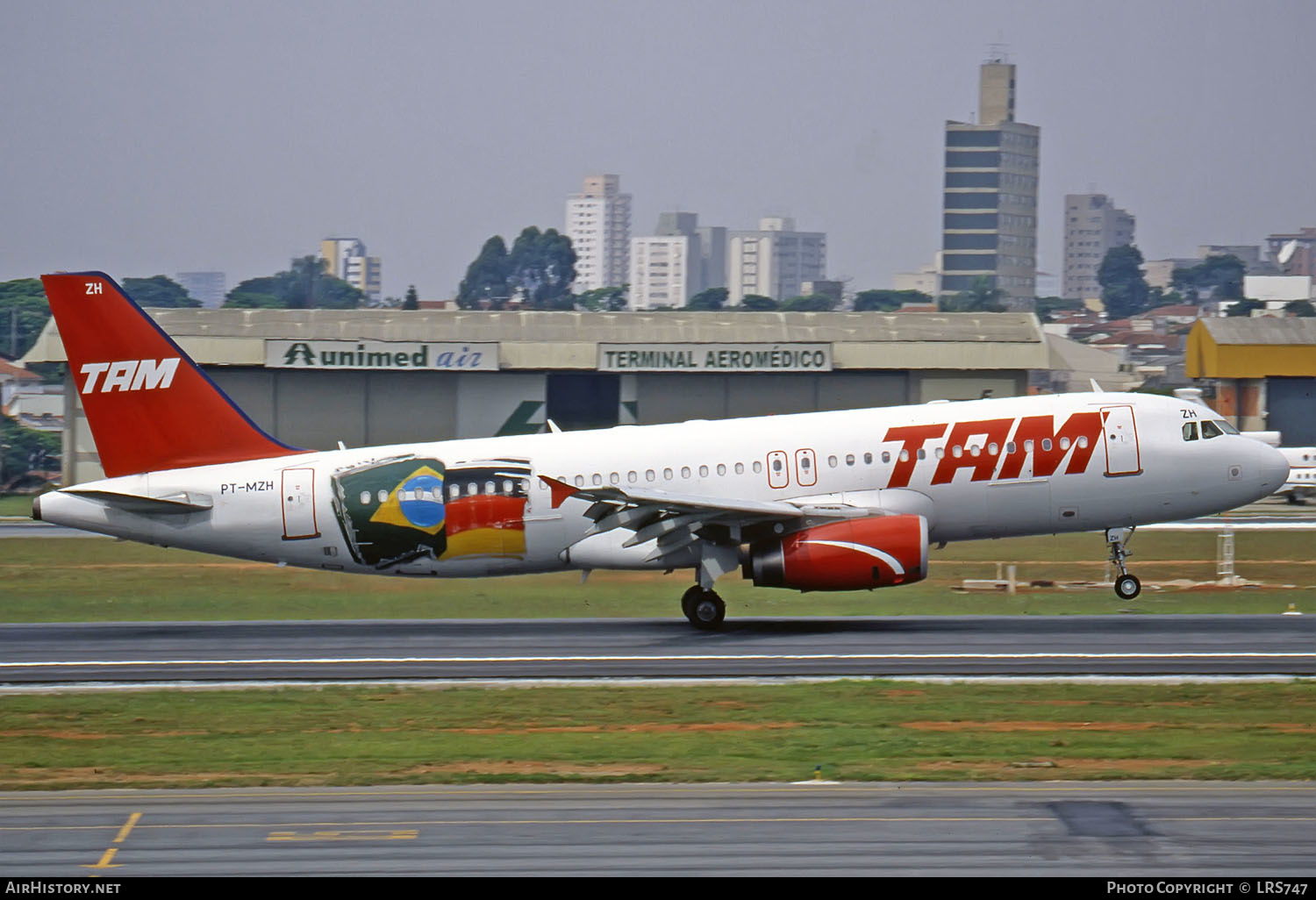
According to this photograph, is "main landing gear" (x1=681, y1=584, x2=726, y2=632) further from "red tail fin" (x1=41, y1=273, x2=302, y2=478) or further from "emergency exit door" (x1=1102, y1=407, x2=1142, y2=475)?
"red tail fin" (x1=41, y1=273, x2=302, y2=478)

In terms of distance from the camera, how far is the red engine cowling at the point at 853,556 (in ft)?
101

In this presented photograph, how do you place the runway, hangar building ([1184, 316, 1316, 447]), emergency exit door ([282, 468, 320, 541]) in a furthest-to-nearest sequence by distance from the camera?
hangar building ([1184, 316, 1316, 447]) → emergency exit door ([282, 468, 320, 541]) → the runway

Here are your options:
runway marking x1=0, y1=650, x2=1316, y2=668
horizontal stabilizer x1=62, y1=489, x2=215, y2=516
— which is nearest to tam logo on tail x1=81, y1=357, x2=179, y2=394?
horizontal stabilizer x1=62, y1=489, x2=215, y2=516

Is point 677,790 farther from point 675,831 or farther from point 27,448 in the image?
point 27,448

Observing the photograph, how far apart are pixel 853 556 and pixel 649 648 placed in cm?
447

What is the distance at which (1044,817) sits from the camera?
56.2 ft

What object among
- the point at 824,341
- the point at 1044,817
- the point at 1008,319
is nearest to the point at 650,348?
the point at 824,341

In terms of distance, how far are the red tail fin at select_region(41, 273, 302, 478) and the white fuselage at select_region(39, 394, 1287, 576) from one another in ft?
1.89

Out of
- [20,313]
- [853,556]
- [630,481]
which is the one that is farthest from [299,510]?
[20,313]

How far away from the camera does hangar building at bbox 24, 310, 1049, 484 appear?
73.9m

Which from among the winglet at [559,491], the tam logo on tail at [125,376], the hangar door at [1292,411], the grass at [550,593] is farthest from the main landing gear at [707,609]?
the hangar door at [1292,411]

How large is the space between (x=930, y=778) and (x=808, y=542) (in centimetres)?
1219

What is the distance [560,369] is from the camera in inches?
3017

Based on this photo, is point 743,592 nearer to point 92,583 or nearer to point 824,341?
point 92,583
